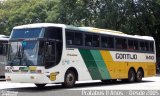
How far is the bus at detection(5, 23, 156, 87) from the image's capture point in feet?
60.7

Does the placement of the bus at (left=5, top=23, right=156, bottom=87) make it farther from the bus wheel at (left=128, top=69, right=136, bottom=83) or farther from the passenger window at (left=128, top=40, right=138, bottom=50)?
the bus wheel at (left=128, top=69, right=136, bottom=83)

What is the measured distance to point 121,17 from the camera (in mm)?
44000

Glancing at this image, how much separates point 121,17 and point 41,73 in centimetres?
2691

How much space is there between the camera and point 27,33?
19312mm

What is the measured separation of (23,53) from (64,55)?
210cm

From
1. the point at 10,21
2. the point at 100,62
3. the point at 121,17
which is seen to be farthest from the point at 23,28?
the point at 10,21

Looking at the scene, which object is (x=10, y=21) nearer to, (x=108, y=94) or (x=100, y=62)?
(x=100, y=62)

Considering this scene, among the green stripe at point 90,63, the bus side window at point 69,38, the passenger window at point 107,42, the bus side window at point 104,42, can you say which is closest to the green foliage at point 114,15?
the passenger window at point 107,42

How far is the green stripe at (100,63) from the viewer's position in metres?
22.1

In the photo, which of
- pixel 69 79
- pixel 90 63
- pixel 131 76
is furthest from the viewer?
pixel 131 76

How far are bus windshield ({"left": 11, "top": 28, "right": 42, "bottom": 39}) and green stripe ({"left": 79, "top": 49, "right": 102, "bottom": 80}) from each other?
2935 millimetres

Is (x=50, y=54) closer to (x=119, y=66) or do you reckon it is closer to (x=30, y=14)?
(x=119, y=66)

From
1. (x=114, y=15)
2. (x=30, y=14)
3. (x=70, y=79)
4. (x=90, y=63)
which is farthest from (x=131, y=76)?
(x=30, y=14)

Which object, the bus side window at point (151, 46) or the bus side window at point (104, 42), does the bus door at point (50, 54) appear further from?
the bus side window at point (151, 46)
